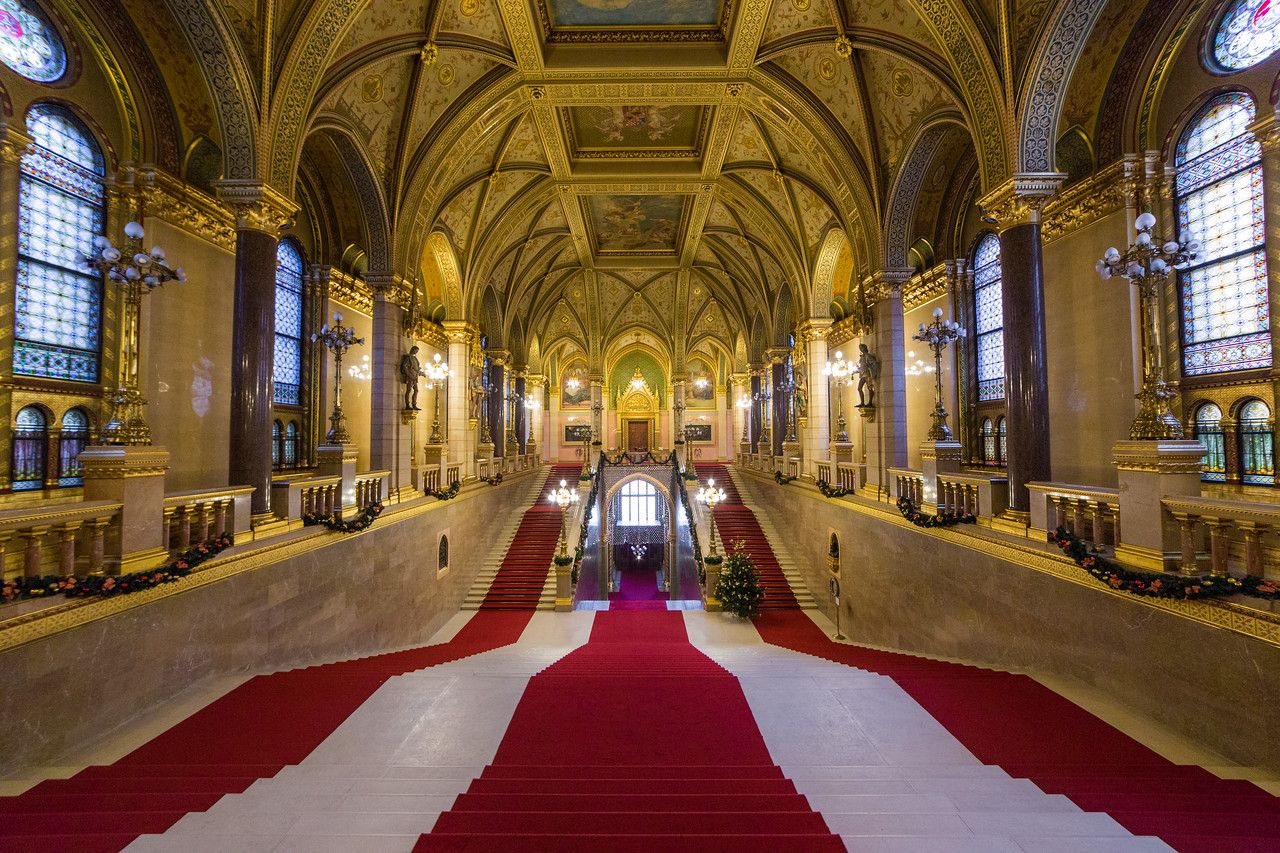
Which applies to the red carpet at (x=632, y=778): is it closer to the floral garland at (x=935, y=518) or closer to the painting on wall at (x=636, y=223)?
the floral garland at (x=935, y=518)

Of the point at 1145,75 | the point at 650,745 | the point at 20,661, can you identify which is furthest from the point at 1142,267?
the point at 20,661

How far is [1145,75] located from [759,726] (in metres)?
11.2

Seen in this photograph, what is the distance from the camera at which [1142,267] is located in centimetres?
573

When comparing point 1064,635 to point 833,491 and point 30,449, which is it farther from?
point 30,449

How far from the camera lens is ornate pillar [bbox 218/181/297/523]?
8.35 m

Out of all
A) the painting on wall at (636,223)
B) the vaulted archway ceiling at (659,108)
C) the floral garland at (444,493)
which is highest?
the painting on wall at (636,223)

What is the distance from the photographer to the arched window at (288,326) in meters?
13.1

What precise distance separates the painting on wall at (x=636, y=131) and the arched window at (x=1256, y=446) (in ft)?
41.2

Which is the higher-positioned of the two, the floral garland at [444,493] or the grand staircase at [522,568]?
the floral garland at [444,493]

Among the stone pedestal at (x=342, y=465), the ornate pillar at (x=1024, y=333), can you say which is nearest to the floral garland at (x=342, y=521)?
the stone pedestal at (x=342, y=465)

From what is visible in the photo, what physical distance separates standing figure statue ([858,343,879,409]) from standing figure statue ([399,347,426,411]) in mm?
10773

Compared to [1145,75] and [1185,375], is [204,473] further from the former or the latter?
[1145,75]

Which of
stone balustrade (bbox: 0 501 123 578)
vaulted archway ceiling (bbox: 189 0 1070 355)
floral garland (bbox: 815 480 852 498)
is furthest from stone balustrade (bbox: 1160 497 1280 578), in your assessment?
stone balustrade (bbox: 0 501 123 578)

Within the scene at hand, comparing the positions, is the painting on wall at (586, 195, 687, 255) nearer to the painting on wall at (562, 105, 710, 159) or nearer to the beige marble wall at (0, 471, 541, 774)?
the painting on wall at (562, 105, 710, 159)
